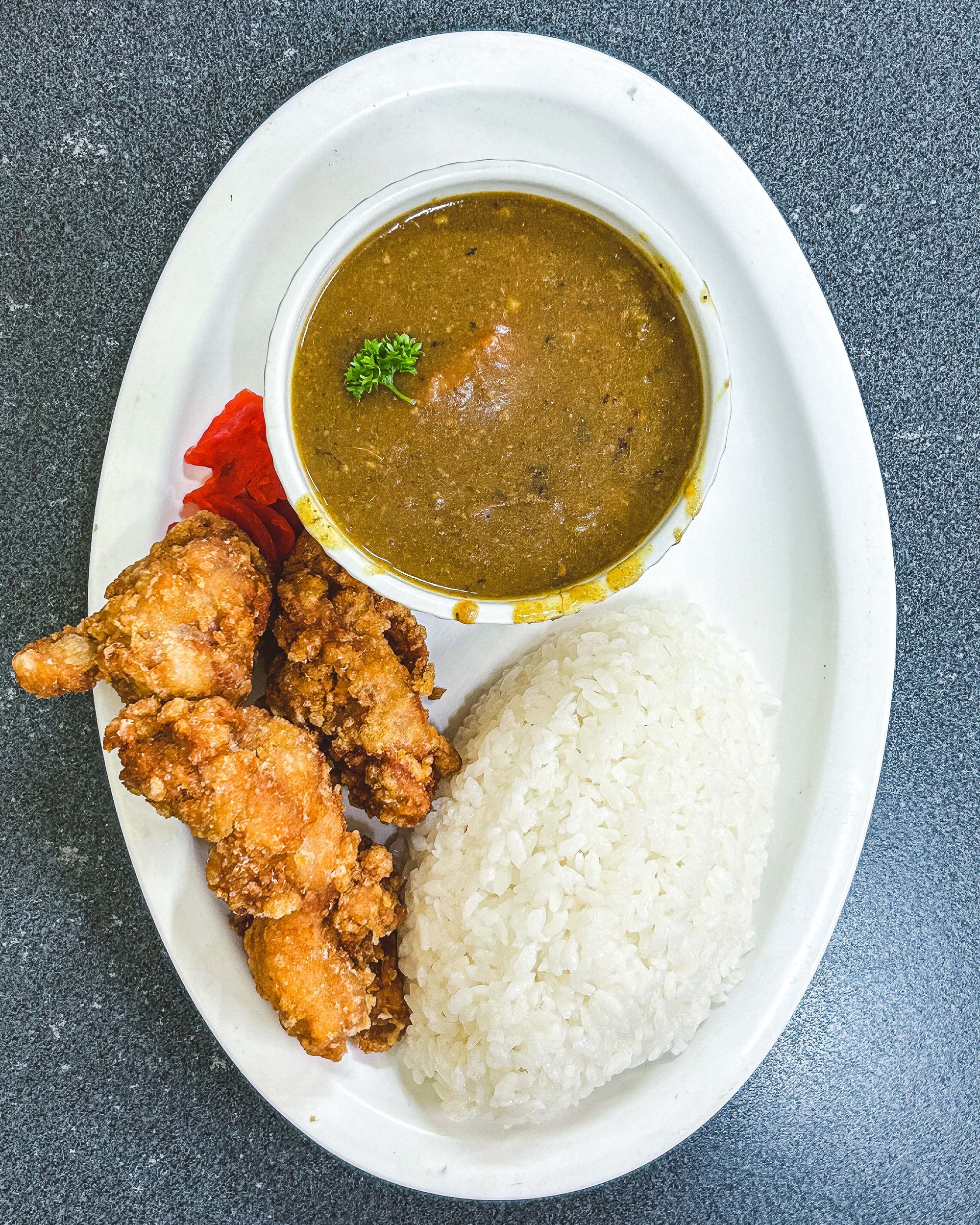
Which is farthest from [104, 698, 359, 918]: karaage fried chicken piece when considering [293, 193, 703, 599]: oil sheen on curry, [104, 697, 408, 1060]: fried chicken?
[293, 193, 703, 599]: oil sheen on curry

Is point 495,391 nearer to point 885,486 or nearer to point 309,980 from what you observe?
point 309,980

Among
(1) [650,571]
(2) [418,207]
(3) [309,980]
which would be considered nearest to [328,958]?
(3) [309,980]

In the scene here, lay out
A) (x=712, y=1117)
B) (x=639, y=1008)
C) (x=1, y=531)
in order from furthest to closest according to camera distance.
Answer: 1. (x=712, y=1117)
2. (x=1, y=531)
3. (x=639, y=1008)

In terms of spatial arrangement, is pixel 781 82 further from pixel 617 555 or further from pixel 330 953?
pixel 330 953

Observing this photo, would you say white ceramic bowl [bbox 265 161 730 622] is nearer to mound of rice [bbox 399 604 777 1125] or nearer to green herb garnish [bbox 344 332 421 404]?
green herb garnish [bbox 344 332 421 404]

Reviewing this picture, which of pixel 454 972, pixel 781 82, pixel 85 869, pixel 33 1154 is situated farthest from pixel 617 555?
pixel 33 1154

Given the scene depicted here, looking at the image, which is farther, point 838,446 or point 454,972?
point 838,446

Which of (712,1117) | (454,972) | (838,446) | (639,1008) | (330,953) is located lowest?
(712,1117)
